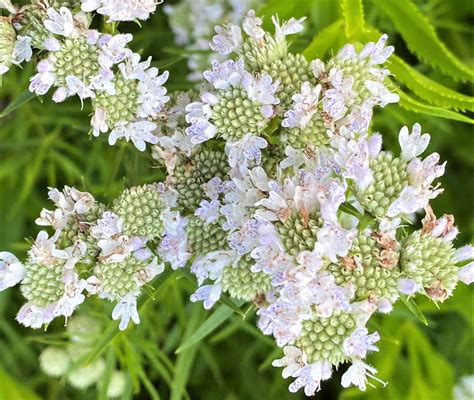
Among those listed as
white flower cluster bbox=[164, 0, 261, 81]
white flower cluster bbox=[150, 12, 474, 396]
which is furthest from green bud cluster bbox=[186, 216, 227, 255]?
white flower cluster bbox=[164, 0, 261, 81]

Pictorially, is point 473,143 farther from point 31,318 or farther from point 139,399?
point 31,318

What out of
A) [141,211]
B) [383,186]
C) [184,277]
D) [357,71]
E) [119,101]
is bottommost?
[184,277]

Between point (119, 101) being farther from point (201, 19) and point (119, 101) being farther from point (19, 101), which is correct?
point (201, 19)

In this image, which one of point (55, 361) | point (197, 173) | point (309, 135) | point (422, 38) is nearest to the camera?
point (309, 135)

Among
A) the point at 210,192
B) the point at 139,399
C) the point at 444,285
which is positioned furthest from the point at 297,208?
the point at 139,399

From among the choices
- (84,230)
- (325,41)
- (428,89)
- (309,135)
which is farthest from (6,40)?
(428,89)

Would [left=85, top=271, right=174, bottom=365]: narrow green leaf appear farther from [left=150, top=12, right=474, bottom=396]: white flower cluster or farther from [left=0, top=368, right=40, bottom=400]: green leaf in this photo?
[left=0, top=368, right=40, bottom=400]: green leaf

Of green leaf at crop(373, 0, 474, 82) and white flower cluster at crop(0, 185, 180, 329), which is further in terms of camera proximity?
green leaf at crop(373, 0, 474, 82)
